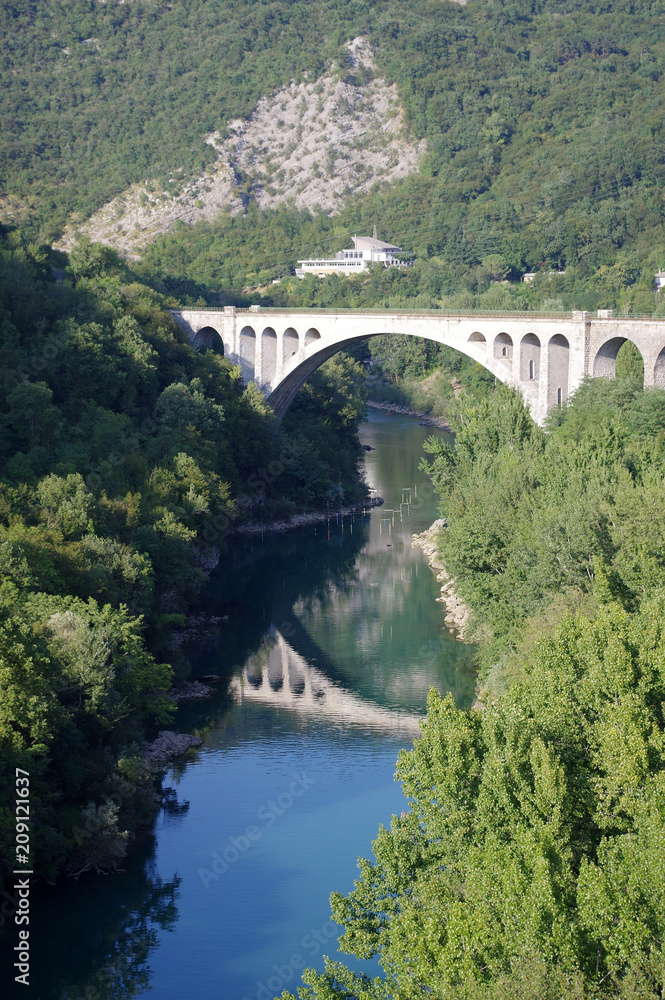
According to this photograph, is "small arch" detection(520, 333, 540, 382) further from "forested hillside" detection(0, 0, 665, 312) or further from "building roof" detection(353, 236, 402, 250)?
"building roof" detection(353, 236, 402, 250)

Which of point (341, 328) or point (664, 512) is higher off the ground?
point (341, 328)

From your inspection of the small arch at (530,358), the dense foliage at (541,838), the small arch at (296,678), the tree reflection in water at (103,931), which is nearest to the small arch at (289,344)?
the small arch at (530,358)

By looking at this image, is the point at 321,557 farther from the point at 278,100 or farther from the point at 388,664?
the point at 278,100

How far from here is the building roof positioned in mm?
70875

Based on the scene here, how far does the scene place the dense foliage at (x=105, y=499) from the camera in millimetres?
15484

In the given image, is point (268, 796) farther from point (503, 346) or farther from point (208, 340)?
point (208, 340)

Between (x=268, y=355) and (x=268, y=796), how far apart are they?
27.8 meters

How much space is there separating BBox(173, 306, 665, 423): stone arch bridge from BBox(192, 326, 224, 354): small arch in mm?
48

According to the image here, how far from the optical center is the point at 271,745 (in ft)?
64.8

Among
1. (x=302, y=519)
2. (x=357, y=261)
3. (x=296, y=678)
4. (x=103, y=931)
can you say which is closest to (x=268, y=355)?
(x=302, y=519)

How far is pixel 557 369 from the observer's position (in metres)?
31.6

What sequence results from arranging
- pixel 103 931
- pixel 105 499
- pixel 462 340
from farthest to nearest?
pixel 462 340, pixel 105 499, pixel 103 931

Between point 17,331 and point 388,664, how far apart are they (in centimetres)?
1480

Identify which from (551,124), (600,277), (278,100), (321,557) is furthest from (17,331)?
(278,100)
